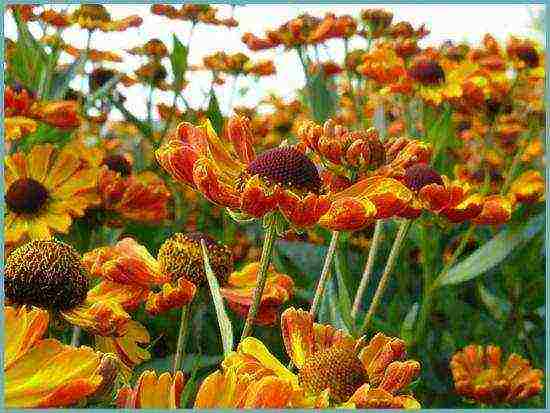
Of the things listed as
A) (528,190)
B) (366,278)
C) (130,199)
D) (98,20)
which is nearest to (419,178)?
(366,278)

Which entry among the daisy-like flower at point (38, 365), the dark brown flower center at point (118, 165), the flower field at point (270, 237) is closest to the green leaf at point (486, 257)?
the flower field at point (270, 237)

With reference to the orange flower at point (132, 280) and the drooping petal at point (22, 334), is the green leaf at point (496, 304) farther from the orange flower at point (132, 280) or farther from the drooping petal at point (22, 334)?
the drooping petal at point (22, 334)

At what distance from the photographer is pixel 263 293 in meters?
0.70

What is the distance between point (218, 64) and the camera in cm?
187

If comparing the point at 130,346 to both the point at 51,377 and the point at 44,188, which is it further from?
the point at 44,188

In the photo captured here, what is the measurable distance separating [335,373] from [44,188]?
2.31 ft

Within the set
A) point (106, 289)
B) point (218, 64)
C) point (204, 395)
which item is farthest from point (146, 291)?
point (218, 64)

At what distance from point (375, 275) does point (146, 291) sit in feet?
2.61

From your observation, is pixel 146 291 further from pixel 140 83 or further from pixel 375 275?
pixel 140 83

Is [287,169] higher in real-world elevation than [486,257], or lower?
higher

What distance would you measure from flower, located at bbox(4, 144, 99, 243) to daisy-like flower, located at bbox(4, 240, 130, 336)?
0.40 metres

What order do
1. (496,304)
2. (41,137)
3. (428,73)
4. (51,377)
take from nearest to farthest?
(51,377), (41,137), (496,304), (428,73)

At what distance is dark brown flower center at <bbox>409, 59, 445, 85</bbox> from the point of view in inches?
55.7

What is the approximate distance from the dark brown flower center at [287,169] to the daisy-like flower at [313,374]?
0.33ft
